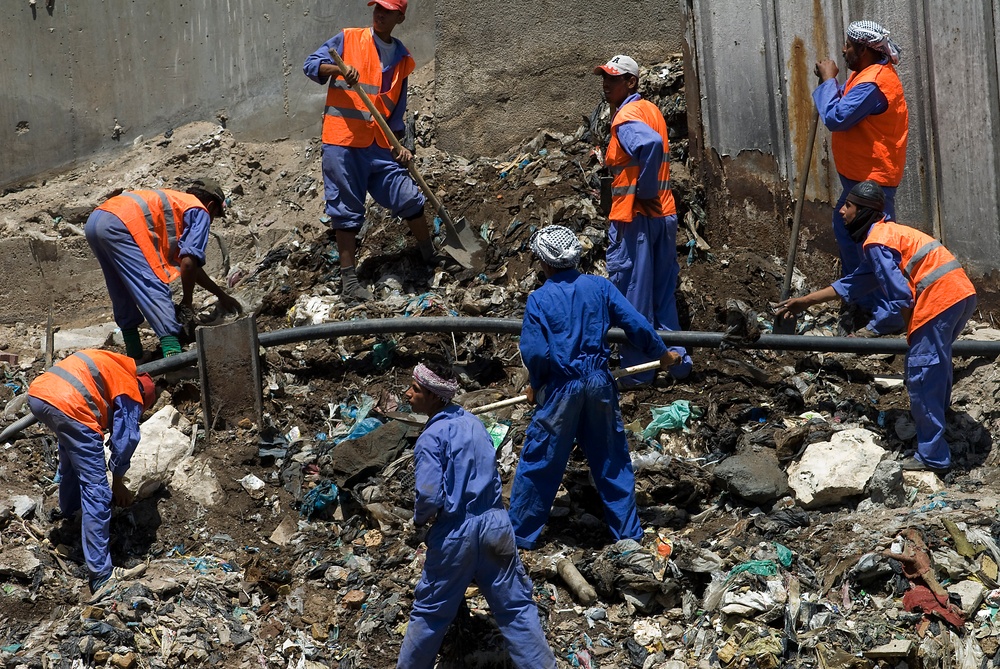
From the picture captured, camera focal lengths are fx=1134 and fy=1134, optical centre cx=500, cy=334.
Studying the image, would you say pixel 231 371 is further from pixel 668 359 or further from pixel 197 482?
pixel 668 359

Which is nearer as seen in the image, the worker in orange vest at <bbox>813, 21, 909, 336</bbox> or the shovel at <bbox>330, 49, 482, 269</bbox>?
the worker in orange vest at <bbox>813, 21, 909, 336</bbox>

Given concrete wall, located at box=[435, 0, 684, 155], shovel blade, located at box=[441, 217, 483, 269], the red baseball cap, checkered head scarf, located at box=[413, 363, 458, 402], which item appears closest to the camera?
checkered head scarf, located at box=[413, 363, 458, 402]

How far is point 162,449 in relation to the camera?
22.4 feet

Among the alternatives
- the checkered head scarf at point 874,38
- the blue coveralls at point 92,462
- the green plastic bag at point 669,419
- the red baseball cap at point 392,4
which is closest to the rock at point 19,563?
the blue coveralls at point 92,462

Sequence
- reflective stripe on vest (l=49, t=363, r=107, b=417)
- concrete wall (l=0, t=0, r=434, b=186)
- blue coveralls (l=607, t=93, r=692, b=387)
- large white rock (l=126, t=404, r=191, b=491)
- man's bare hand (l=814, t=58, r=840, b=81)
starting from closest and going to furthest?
reflective stripe on vest (l=49, t=363, r=107, b=417) < large white rock (l=126, t=404, r=191, b=491) < blue coveralls (l=607, t=93, r=692, b=387) < man's bare hand (l=814, t=58, r=840, b=81) < concrete wall (l=0, t=0, r=434, b=186)

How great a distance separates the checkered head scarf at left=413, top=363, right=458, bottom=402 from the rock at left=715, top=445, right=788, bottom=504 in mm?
1929

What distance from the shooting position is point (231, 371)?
7.14 meters

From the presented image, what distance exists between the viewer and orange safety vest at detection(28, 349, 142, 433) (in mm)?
5797

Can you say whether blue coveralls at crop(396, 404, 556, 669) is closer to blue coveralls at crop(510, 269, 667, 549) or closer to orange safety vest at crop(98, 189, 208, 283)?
blue coveralls at crop(510, 269, 667, 549)

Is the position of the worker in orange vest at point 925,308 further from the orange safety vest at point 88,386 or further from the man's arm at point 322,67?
the orange safety vest at point 88,386

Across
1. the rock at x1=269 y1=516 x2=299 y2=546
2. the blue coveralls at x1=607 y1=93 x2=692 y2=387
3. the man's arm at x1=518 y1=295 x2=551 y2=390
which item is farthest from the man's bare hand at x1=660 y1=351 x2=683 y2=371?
the rock at x1=269 y1=516 x2=299 y2=546

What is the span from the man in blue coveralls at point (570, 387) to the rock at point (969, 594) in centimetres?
151

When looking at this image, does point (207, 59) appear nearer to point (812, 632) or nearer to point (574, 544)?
point (574, 544)

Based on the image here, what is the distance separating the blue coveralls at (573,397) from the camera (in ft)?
18.2
